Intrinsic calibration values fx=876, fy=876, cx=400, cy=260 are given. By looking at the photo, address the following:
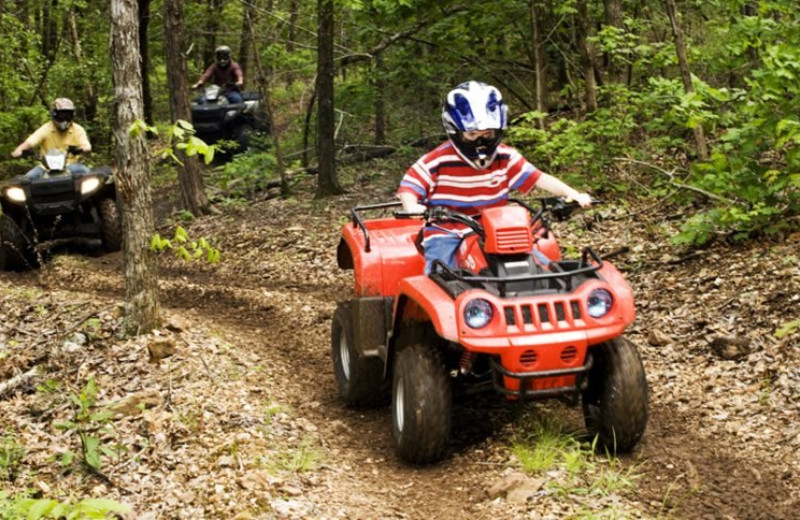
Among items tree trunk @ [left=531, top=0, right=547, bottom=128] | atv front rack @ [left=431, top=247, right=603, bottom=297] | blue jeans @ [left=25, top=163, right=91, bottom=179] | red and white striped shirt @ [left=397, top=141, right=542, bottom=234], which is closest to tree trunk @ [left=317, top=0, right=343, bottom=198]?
tree trunk @ [left=531, top=0, right=547, bottom=128]

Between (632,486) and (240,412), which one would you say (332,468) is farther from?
(632,486)

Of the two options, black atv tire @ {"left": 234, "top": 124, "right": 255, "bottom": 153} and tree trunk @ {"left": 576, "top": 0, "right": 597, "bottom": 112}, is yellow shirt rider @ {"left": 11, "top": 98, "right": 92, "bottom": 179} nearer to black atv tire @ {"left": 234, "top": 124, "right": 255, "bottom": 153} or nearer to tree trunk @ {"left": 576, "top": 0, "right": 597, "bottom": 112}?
black atv tire @ {"left": 234, "top": 124, "right": 255, "bottom": 153}

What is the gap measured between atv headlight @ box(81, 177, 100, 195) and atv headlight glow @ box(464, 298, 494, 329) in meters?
8.35

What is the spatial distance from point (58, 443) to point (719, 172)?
225 inches

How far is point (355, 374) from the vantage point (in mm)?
6051

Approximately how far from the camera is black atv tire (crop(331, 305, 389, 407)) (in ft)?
19.8

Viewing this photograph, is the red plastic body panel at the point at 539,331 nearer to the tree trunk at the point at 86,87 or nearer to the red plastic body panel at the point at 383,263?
the red plastic body panel at the point at 383,263

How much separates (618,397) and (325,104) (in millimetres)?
8969

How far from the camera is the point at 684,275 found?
7910 mm

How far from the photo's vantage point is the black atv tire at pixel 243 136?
58.6 feet

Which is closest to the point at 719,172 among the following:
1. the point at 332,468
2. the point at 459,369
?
the point at 459,369

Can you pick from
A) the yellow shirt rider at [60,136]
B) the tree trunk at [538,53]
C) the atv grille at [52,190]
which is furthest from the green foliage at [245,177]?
the tree trunk at [538,53]

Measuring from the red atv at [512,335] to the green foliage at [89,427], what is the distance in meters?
1.74

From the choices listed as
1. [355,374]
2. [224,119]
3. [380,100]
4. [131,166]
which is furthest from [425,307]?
[224,119]
